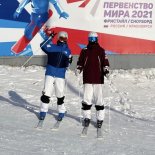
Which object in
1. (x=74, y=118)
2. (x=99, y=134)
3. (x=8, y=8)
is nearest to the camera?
(x=99, y=134)

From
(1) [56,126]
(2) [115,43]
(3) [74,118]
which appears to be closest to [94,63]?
(1) [56,126]

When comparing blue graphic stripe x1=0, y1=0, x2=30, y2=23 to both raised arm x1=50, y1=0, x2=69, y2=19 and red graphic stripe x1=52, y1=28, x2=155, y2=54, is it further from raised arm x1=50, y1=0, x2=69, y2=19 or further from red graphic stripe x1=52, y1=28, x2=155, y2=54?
red graphic stripe x1=52, y1=28, x2=155, y2=54

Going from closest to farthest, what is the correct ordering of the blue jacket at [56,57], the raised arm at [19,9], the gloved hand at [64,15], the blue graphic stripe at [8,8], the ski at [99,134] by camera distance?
the ski at [99,134], the blue jacket at [56,57], the blue graphic stripe at [8,8], the raised arm at [19,9], the gloved hand at [64,15]

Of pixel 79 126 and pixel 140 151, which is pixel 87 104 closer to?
pixel 79 126

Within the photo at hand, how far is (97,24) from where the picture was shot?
1809 cm

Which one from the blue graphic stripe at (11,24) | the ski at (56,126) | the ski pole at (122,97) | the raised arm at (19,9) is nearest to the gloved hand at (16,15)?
the raised arm at (19,9)

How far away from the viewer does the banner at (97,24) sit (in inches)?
695

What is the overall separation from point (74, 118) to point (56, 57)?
1.96 m

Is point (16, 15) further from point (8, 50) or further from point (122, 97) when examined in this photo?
point (122, 97)

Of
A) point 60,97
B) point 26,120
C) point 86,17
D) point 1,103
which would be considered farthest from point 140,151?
point 86,17

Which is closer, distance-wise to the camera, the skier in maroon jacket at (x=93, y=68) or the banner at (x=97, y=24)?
the skier in maroon jacket at (x=93, y=68)

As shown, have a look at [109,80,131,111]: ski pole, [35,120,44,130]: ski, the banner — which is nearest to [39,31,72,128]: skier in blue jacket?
[35,120,44,130]: ski

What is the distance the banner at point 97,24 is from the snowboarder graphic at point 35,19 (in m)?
0.11

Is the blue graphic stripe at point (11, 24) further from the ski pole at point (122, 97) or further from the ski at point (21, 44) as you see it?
the ski pole at point (122, 97)
